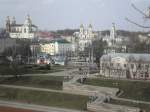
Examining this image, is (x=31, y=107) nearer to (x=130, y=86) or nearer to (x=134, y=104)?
(x=134, y=104)

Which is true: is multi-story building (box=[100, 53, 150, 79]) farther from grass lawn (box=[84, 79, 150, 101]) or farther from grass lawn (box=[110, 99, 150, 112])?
grass lawn (box=[110, 99, 150, 112])

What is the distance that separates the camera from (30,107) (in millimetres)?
36094

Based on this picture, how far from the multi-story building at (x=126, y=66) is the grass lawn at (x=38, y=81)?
286 inches

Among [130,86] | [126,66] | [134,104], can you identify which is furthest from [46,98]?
[126,66]

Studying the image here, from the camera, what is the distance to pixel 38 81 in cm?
4809

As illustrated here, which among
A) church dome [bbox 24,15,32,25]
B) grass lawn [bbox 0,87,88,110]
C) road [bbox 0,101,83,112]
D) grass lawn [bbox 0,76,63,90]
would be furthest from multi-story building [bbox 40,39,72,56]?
road [bbox 0,101,83,112]

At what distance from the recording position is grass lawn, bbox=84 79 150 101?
127ft

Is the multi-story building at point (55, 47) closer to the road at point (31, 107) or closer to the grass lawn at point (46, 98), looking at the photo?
the grass lawn at point (46, 98)

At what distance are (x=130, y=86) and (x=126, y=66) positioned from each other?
972cm

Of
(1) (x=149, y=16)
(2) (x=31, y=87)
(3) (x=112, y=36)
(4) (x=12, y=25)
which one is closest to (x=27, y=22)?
(4) (x=12, y=25)

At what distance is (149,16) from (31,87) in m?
34.1

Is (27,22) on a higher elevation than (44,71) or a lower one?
higher

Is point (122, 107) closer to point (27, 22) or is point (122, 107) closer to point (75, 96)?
point (75, 96)

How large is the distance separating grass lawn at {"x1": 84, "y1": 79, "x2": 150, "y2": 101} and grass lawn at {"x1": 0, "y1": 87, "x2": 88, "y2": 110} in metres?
4.93
